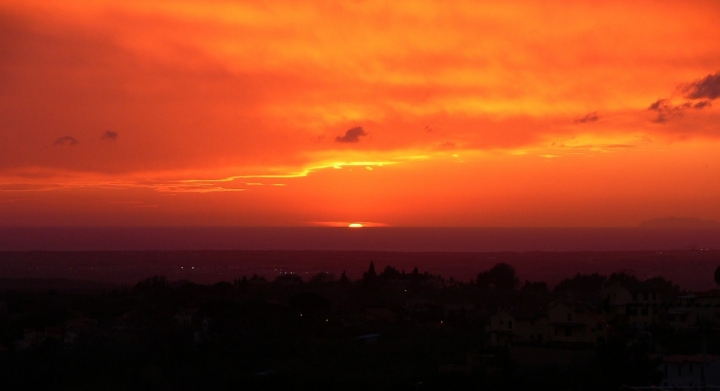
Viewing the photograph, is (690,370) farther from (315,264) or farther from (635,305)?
(315,264)

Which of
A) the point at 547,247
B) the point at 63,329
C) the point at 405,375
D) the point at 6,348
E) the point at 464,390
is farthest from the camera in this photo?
→ the point at 547,247

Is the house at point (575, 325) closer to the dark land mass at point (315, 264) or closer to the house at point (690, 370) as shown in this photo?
the house at point (690, 370)

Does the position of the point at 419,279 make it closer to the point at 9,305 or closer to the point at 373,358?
Result: the point at 9,305

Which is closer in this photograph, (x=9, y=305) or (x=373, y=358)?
(x=373, y=358)

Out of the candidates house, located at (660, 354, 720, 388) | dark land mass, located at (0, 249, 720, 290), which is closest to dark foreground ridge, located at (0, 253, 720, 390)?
house, located at (660, 354, 720, 388)

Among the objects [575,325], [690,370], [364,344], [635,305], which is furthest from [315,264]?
[690,370]

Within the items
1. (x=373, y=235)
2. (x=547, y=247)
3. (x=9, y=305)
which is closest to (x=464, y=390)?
(x=9, y=305)
